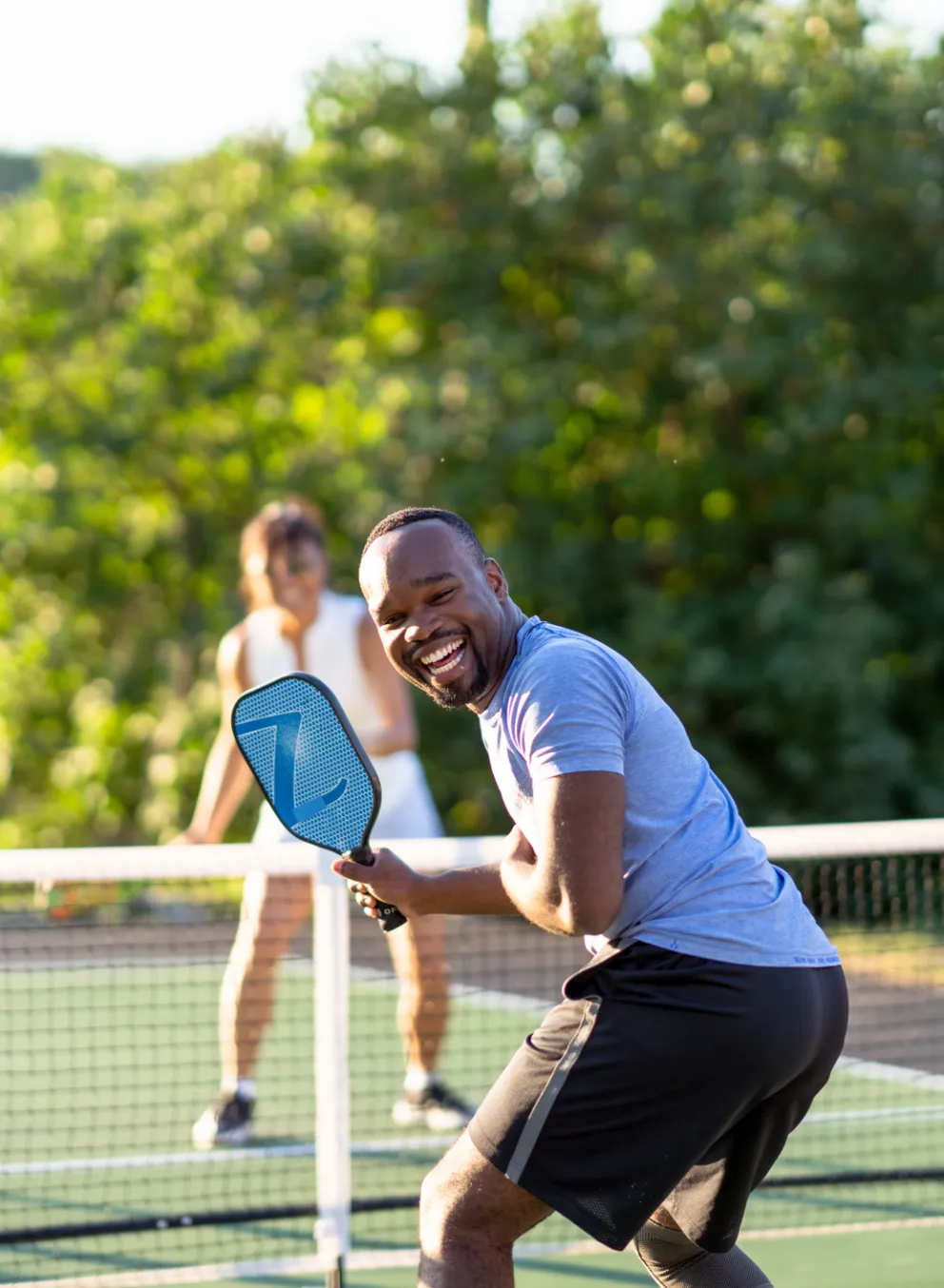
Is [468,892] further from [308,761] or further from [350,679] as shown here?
[350,679]

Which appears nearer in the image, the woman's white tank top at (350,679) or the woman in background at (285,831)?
the woman in background at (285,831)

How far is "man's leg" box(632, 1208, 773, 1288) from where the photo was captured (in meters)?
3.07

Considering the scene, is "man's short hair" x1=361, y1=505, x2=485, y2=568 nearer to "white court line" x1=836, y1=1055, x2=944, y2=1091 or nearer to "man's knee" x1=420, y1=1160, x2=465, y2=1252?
"man's knee" x1=420, y1=1160, x2=465, y2=1252

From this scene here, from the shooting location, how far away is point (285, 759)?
3135 mm

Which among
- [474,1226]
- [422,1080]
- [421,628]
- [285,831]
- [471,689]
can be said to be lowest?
[422,1080]

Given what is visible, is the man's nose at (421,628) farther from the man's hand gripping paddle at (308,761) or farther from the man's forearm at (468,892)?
the man's forearm at (468,892)

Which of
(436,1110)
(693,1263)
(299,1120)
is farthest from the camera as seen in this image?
(299,1120)

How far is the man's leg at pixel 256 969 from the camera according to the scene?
5.61 metres

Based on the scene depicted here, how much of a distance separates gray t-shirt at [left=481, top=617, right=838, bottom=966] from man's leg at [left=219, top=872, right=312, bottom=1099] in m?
2.93

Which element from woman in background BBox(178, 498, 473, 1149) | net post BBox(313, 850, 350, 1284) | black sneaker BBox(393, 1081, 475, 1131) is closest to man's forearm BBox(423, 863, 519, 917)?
net post BBox(313, 850, 350, 1284)

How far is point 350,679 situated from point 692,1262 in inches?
116

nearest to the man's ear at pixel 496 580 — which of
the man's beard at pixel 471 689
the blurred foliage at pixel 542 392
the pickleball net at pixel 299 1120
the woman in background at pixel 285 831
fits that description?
the man's beard at pixel 471 689

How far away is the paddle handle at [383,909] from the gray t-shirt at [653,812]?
0.27m

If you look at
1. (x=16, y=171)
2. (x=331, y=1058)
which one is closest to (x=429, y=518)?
(x=331, y=1058)
